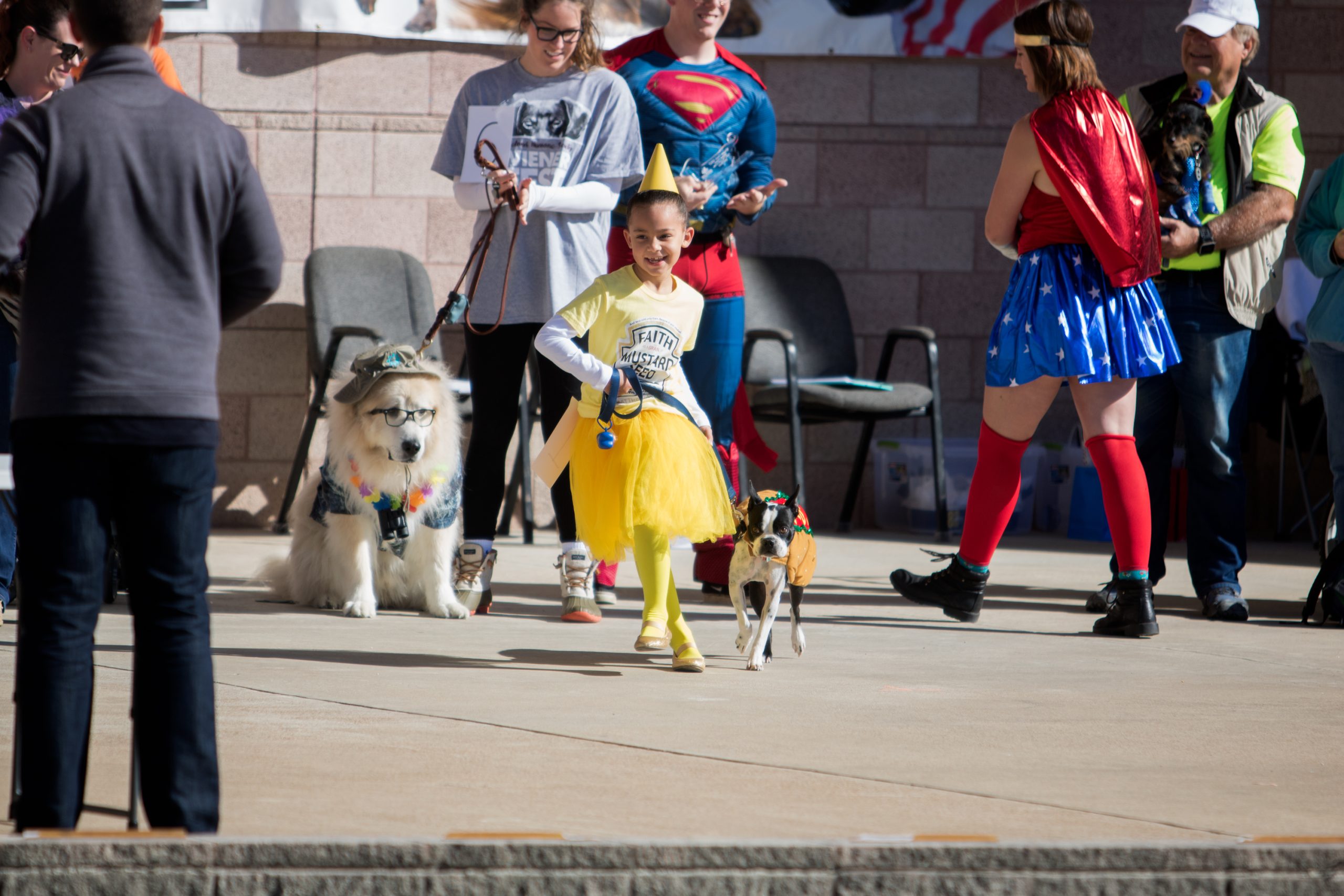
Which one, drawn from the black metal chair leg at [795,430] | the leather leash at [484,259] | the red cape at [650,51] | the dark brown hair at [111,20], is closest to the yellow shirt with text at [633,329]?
the leather leash at [484,259]

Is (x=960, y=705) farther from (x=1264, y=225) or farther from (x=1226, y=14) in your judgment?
(x=1226, y=14)

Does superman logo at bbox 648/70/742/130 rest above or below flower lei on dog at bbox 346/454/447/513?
above

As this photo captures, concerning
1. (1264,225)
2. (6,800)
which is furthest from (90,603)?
(1264,225)

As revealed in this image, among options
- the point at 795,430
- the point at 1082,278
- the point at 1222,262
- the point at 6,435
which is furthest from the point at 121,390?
the point at 795,430

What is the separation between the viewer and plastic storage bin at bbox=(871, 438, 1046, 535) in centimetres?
749

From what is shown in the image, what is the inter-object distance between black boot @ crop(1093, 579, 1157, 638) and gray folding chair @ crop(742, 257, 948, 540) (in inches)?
103

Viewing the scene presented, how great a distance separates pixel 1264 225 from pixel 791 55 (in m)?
3.31

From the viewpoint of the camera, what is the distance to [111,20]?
2.16 metres

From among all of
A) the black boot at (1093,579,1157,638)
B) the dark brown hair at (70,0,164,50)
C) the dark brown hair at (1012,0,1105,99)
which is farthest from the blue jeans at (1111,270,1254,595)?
the dark brown hair at (70,0,164,50)

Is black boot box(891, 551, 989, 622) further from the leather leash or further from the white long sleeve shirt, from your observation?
the leather leash

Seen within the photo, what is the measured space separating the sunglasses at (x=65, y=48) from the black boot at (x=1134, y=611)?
10.2 ft

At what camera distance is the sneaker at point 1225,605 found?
4754 mm

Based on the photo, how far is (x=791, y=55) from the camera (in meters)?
7.51

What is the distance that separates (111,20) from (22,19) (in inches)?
85.2
